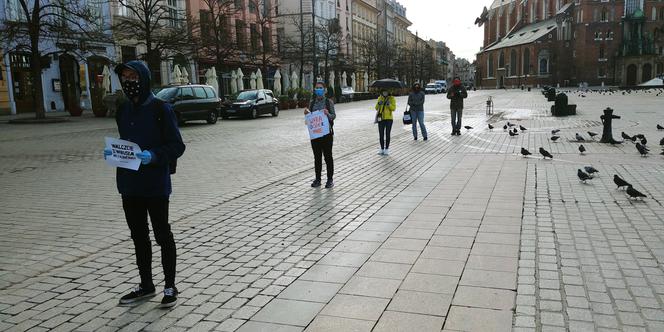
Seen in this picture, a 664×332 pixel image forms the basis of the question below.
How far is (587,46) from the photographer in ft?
314

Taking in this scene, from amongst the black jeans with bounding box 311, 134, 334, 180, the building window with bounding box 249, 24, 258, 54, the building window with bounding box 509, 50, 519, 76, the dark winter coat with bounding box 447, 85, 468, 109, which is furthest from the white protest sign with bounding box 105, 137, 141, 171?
the building window with bounding box 509, 50, 519, 76

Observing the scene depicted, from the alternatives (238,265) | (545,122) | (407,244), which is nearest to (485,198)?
(407,244)

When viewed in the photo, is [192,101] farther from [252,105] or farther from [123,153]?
[123,153]

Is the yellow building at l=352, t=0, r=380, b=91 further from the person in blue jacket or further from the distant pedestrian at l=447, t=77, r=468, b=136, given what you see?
the person in blue jacket

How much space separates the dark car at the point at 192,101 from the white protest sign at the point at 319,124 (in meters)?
14.7

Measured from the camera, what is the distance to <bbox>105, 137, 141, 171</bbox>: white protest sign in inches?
152

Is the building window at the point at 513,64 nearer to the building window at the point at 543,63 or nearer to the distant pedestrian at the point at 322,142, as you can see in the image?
the building window at the point at 543,63

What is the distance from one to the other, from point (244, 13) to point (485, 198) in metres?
47.4

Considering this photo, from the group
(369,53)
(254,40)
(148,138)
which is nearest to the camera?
(148,138)

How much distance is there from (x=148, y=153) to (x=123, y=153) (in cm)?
21

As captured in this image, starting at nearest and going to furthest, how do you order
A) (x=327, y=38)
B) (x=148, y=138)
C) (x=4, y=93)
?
1. (x=148, y=138)
2. (x=4, y=93)
3. (x=327, y=38)

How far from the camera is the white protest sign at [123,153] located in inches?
152

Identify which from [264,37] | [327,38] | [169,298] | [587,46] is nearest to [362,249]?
[169,298]

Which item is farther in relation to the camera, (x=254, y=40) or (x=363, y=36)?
(x=363, y=36)
